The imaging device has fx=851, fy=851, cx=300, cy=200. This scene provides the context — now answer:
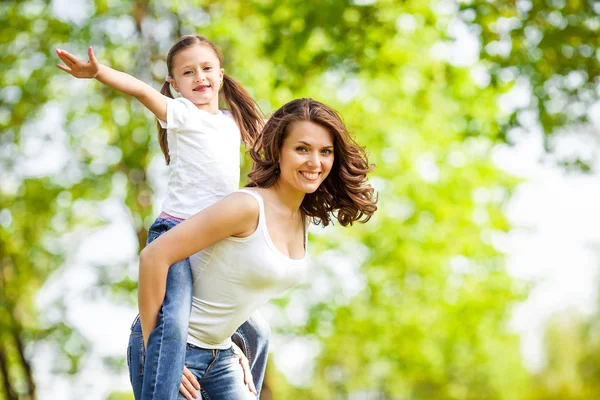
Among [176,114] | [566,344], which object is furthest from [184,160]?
[566,344]

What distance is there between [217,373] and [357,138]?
38.2ft

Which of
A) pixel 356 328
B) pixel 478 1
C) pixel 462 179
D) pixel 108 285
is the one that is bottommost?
pixel 356 328

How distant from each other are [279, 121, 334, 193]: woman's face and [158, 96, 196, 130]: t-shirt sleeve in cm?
45

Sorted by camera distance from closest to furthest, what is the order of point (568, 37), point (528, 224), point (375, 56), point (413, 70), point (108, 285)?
point (568, 37) < point (375, 56) < point (413, 70) < point (108, 285) < point (528, 224)

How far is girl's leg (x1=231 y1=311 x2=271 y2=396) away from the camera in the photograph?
13.5ft

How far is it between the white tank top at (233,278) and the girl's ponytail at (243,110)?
0.67 metres

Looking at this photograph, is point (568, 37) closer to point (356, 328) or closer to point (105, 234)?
point (105, 234)

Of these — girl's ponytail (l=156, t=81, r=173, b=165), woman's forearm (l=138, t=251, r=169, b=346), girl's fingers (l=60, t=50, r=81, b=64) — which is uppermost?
girl's fingers (l=60, t=50, r=81, b=64)

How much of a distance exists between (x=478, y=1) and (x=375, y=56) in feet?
5.34

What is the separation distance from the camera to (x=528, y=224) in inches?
763

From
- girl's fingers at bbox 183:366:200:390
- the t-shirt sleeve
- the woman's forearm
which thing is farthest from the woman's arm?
the t-shirt sleeve

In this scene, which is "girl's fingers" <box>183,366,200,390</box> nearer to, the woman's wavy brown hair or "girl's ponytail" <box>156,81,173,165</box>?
the woman's wavy brown hair

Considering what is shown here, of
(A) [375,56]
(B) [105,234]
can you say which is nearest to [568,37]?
(A) [375,56]

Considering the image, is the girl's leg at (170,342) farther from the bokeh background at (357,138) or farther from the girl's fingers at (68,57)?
the bokeh background at (357,138)
